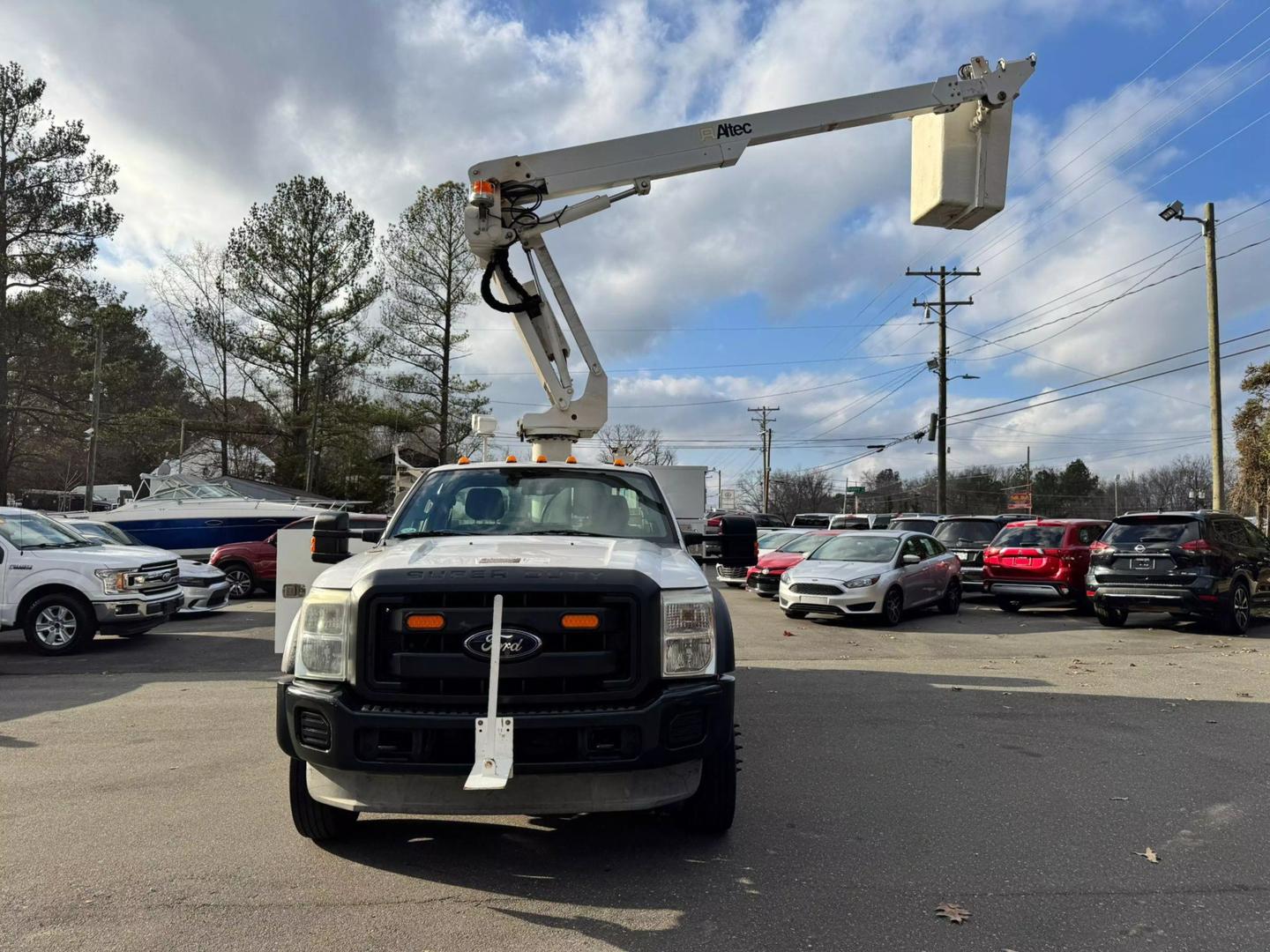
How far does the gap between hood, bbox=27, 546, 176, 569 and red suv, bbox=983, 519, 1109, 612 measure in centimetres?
1340

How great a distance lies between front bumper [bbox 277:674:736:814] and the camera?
3.49m

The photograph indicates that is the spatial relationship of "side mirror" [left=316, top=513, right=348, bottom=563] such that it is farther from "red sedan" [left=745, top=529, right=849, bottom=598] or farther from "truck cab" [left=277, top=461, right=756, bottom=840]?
"red sedan" [left=745, top=529, right=849, bottom=598]

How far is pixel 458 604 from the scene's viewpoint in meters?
3.67

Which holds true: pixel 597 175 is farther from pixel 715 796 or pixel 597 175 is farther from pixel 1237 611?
pixel 1237 611

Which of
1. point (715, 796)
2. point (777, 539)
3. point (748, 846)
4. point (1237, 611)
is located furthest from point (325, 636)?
point (777, 539)

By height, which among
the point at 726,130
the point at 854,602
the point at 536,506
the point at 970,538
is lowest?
the point at 854,602

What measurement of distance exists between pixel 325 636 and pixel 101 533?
11.3 meters

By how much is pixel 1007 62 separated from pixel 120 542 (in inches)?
532

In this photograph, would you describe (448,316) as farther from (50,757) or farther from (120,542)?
(50,757)

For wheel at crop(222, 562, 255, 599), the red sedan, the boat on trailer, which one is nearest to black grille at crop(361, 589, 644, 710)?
the red sedan

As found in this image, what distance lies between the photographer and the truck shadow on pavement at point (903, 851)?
339cm

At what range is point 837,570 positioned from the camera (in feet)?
46.3

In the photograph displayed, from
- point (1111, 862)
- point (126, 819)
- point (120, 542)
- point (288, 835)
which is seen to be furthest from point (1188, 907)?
point (120, 542)

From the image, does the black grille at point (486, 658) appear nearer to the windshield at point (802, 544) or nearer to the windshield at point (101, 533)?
the windshield at point (101, 533)
